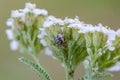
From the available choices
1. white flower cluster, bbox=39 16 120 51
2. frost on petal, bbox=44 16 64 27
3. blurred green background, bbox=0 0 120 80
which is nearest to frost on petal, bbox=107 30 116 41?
white flower cluster, bbox=39 16 120 51

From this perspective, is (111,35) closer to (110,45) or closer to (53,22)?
(110,45)

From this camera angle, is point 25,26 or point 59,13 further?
point 59,13

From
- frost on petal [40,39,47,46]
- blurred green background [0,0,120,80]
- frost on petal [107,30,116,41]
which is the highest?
blurred green background [0,0,120,80]

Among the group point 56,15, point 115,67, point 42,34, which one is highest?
point 56,15

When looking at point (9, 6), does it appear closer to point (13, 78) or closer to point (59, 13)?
point (59, 13)

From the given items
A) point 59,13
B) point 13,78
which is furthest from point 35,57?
point 59,13

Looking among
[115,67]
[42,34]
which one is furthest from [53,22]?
[115,67]

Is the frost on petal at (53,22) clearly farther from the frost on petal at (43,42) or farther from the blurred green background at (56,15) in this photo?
the blurred green background at (56,15)

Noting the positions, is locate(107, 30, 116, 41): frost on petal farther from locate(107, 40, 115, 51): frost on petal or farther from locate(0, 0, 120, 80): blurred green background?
locate(0, 0, 120, 80): blurred green background
